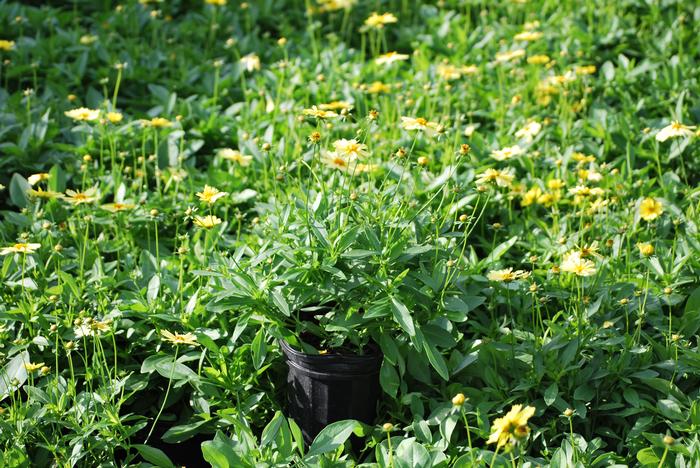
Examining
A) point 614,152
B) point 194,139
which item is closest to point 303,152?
point 194,139

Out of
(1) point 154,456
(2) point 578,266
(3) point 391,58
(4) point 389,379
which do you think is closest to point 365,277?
(4) point 389,379

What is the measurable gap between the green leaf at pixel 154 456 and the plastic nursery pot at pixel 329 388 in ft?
1.03

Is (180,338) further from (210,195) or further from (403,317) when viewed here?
(403,317)

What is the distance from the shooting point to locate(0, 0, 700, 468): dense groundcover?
2047mm

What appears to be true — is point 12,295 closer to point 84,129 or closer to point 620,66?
point 84,129

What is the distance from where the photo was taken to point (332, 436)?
195 cm

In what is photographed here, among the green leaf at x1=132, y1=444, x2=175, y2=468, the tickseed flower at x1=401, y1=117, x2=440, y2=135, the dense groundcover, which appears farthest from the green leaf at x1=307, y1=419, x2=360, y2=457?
the tickseed flower at x1=401, y1=117, x2=440, y2=135

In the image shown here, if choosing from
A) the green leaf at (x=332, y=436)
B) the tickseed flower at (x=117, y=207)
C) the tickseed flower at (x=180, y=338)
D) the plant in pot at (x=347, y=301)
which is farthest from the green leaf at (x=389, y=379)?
the tickseed flower at (x=117, y=207)

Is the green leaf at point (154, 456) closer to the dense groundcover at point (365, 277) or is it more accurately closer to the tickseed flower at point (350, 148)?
the dense groundcover at point (365, 277)

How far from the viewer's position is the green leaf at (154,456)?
6.63ft

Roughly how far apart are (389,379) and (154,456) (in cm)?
55

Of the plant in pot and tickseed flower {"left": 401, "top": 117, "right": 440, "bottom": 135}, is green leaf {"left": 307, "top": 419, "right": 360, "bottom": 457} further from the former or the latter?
tickseed flower {"left": 401, "top": 117, "right": 440, "bottom": 135}

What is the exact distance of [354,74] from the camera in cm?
378

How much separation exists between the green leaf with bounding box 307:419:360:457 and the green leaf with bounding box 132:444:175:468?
343 millimetres
